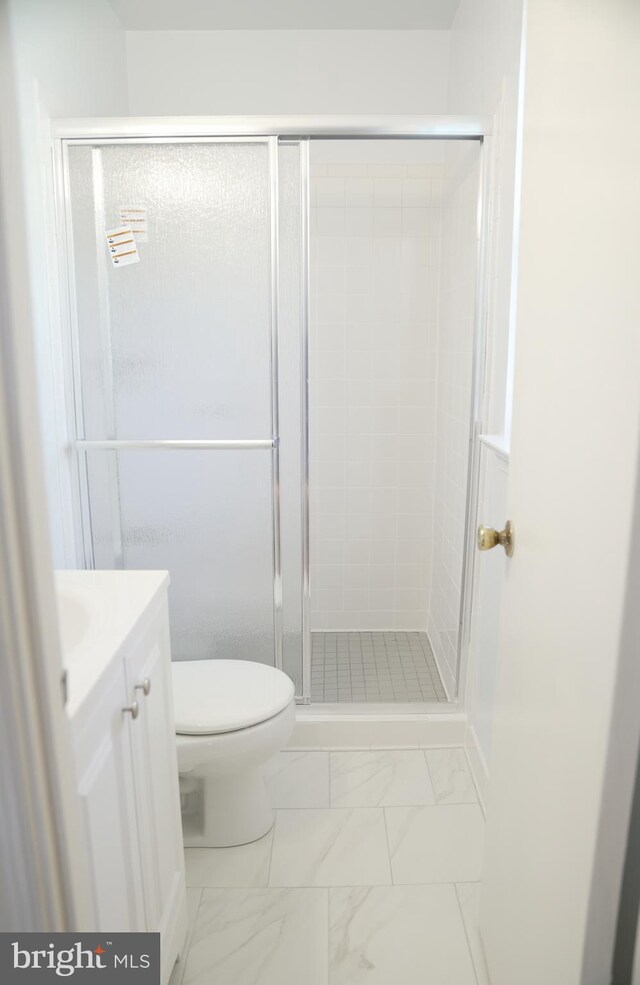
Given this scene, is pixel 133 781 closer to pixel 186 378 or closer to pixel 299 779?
pixel 299 779

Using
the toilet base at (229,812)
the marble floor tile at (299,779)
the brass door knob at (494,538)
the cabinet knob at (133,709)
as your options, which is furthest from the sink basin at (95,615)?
the marble floor tile at (299,779)

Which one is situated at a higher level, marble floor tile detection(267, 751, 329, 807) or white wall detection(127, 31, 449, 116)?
white wall detection(127, 31, 449, 116)

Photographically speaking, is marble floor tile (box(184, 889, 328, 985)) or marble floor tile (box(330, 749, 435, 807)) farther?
marble floor tile (box(330, 749, 435, 807))

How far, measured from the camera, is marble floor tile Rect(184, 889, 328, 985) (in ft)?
5.04

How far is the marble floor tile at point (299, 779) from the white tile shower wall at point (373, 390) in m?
1.05

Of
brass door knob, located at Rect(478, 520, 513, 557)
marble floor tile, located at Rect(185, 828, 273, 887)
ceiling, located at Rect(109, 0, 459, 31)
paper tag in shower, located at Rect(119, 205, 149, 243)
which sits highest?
ceiling, located at Rect(109, 0, 459, 31)

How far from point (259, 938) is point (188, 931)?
0.17m

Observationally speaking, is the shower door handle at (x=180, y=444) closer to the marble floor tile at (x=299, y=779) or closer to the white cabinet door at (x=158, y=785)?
the white cabinet door at (x=158, y=785)

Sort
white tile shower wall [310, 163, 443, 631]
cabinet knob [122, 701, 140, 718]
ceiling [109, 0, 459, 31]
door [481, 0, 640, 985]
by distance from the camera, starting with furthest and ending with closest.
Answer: white tile shower wall [310, 163, 443, 631]
ceiling [109, 0, 459, 31]
cabinet knob [122, 701, 140, 718]
door [481, 0, 640, 985]

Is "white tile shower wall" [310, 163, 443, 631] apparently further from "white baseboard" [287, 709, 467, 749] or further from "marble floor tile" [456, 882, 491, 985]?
"marble floor tile" [456, 882, 491, 985]

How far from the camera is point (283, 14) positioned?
2.74 m

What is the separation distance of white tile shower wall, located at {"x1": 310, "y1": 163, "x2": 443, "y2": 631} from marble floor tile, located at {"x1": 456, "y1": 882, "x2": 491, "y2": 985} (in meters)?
1.63

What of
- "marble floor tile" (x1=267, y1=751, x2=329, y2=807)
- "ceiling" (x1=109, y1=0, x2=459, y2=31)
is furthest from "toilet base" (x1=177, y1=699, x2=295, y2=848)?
"ceiling" (x1=109, y1=0, x2=459, y2=31)

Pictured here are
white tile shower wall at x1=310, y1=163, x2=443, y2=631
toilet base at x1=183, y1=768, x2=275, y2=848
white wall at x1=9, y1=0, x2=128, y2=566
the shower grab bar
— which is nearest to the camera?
toilet base at x1=183, y1=768, x2=275, y2=848
